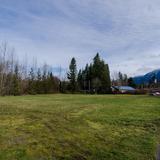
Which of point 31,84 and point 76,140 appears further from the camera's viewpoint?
point 31,84

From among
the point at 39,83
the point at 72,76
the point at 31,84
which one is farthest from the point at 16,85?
the point at 72,76

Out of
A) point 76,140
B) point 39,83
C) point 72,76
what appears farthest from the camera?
point 72,76

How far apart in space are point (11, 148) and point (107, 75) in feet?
262

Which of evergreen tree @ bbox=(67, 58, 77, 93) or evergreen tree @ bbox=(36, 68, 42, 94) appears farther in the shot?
evergreen tree @ bbox=(67, 58, 77, 93)

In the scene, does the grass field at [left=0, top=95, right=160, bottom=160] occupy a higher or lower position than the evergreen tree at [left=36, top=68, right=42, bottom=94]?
lower

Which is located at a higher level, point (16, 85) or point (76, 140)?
point (16, 85)

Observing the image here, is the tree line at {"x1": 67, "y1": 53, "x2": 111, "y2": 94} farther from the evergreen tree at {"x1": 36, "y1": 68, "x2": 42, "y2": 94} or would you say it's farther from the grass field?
the grass field

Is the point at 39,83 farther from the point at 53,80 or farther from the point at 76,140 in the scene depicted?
the point at 76,140

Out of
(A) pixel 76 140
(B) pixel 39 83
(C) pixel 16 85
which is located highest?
(B) pixel 39 83

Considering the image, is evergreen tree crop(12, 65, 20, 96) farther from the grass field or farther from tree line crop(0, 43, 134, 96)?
the grass field

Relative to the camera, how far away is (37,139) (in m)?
8.87

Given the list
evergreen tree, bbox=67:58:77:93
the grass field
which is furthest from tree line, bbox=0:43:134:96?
the grass field

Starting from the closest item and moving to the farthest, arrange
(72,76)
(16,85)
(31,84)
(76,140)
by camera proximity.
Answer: (76,140), (16,85), (31,84), (72,76)

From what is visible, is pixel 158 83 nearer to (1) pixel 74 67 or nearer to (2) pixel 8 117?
(1) pixel 74 67
